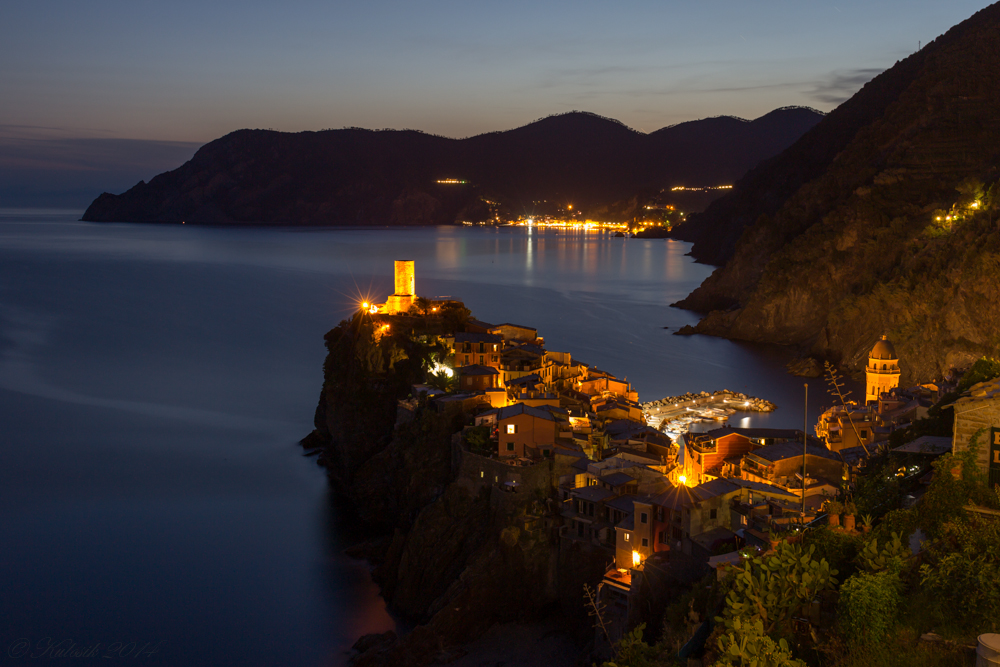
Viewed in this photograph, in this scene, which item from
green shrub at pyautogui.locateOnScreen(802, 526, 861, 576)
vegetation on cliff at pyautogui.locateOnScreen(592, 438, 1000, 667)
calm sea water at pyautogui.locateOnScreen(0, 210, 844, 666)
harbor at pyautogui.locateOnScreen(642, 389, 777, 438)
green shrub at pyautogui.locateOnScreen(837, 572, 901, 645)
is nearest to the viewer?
vegetation on cliff at pyautogui.locateOnScreen(592, 438, 1000, 667)

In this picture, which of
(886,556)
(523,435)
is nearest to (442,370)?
(523,435)

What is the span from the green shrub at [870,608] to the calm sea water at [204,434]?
7305 mm

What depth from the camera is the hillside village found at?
26.9 ft

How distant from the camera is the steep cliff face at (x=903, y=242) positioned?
2167 centimetres

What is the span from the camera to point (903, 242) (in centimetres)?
2794

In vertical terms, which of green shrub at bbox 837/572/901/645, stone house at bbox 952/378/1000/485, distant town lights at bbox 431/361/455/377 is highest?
stone house at bbox 952/378/1000/485

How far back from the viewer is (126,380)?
85.9ft

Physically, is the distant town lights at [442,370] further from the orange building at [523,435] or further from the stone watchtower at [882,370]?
the stone watchtower at [882,370]

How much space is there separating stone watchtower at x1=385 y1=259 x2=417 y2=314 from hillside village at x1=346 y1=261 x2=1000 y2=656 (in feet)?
10.3

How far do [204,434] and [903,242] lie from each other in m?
23.2

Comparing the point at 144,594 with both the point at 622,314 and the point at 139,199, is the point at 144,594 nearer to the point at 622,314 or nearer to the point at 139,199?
the point at 622,314

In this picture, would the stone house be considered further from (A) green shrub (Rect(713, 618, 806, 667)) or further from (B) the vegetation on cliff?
(A) green shrub (Rect(713, 618, 806, 667))

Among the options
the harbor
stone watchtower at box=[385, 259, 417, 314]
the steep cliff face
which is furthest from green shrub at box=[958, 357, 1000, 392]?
stone watchtower at box=[385, 259, 417, 314]

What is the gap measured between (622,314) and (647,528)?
95.1 ft
